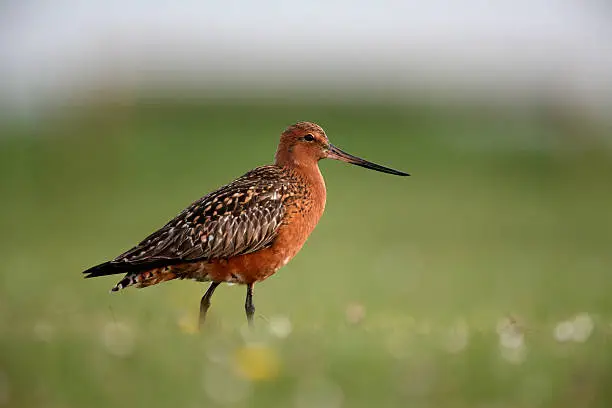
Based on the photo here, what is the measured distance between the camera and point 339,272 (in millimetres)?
17891

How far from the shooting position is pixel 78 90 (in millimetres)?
34062

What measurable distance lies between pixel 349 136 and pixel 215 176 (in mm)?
7423

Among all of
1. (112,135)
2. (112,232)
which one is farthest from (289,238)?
(112,135)

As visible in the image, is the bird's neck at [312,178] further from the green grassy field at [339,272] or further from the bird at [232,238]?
the green grassy field at [339,272]

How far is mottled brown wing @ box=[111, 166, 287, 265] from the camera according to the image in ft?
30.3

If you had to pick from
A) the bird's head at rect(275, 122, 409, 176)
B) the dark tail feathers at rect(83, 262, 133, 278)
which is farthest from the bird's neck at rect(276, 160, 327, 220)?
the dark tail feathers at rect(83, 262, 133, 278)

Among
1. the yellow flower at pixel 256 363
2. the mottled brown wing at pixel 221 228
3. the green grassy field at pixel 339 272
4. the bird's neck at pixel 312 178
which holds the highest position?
the bird's neck at pixel 312 178

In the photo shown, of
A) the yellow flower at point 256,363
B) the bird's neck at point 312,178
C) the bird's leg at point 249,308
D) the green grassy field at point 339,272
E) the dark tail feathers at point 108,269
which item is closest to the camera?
the yellow flower at point 256,363

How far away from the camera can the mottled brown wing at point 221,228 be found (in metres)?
9.23

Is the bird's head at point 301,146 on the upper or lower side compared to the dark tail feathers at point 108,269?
upper

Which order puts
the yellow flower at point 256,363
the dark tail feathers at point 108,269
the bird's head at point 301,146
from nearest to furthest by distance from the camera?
1. the yellow flower at point 256,363
2. the dark tail feathers at point 108,269
3. the bird's head at point 301,146

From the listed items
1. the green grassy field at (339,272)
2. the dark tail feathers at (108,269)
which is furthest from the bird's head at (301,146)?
the dark tail feathers at (108,269)

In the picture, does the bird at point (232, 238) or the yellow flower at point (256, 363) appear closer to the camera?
the yellow flower at point (256, 363)

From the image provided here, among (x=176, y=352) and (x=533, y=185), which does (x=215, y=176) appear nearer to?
(x=533, y=185)
